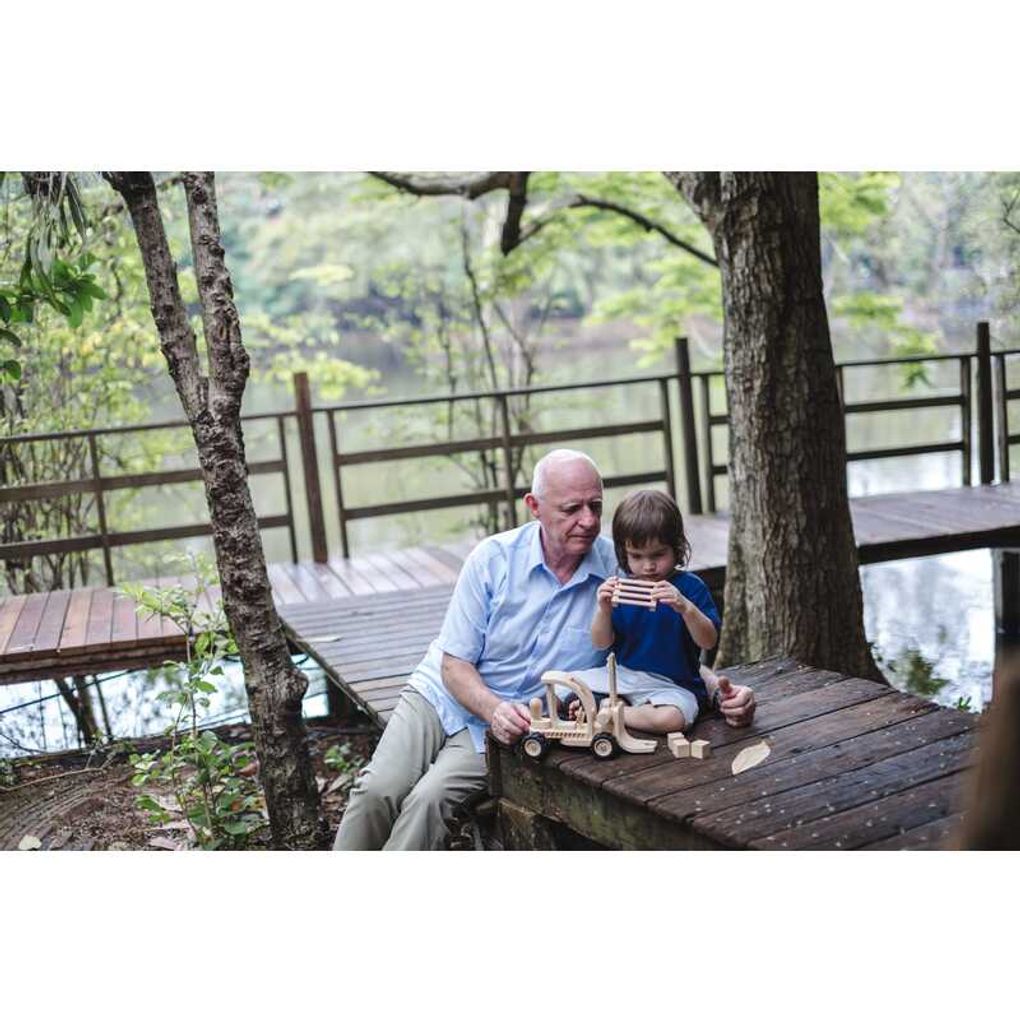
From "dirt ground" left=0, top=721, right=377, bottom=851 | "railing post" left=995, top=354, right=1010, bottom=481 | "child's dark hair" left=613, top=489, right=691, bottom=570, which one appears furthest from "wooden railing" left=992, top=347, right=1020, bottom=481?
"child's dark hair" left=613, top=489, right=691, bottom=570

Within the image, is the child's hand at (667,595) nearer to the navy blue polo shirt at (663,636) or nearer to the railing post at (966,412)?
the navy blue polo shirt at (663,636)

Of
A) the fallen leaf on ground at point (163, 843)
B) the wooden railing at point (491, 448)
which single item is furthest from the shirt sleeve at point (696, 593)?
the wooden railing at point (491, 448)

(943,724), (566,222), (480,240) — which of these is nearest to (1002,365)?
(566,222)

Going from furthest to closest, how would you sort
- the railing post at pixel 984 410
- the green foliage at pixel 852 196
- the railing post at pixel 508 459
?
1. the green foliage at pixel 852 196
2. the railing post at pixel 984 410
3. the railing post at pixel 508 459

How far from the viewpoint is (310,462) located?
5.71m

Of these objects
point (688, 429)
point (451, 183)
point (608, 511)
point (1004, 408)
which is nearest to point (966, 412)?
point (1004, 408)

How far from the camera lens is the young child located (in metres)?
2.50

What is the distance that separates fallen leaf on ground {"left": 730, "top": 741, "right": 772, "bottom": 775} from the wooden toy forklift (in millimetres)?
162

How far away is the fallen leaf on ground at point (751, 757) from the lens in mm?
2465

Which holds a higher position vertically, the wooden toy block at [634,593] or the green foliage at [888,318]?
the green foliage at [888,318]

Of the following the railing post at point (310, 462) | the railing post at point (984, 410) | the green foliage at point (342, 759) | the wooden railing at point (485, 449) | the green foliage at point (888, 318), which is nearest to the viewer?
the green foliage at point (342, 759)

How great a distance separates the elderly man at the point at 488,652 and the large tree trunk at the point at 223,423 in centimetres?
35

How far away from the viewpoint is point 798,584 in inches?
151

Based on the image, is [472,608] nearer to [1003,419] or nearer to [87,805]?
[87,805]
